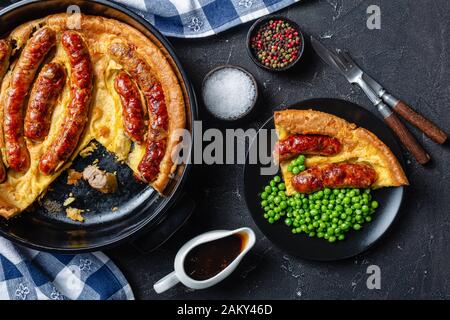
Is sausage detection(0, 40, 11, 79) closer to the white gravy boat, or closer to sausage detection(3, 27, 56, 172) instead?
sausage detection(3, 27, 56, 172)

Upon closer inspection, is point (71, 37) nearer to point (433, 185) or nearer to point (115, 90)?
point (115, 90)

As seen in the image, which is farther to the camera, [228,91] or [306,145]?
[228,91]

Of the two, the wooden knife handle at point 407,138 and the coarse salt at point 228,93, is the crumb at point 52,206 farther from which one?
the wooden knife handle at point 407,138

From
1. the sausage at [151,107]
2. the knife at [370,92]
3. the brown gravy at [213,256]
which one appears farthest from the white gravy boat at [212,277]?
the knife at [370,92]

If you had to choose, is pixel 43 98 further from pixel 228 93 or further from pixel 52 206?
pixel 228 93

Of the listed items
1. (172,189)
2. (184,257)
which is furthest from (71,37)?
(184,257)

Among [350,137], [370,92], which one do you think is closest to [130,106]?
[350,137]

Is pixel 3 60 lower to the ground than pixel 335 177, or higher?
higher
